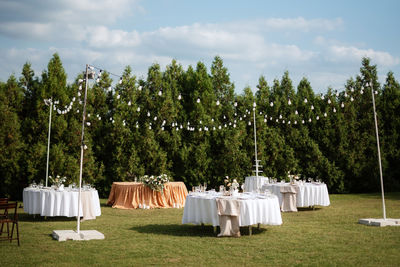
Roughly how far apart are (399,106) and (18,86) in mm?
18817

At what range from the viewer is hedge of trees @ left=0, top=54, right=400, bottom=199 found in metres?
17.5

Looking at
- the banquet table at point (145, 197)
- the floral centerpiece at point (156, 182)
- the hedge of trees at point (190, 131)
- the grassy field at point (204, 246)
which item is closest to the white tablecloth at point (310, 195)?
the grassy field at point (204, 246)

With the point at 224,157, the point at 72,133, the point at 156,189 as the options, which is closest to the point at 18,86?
the point at 72,133

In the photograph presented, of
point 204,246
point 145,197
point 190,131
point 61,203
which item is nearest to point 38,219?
point 61,203

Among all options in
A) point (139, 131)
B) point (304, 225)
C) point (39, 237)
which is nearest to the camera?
point (39, 237)

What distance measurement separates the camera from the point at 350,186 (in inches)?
765

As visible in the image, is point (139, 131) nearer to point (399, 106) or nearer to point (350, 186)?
point (350, 186)

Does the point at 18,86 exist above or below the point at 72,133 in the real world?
above

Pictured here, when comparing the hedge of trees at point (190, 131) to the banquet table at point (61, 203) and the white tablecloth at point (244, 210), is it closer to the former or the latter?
the banquet table at point (61, 203)

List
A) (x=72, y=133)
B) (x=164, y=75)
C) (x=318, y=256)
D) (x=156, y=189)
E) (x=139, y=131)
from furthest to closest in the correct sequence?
(x=164, y=75) < (x=139, y=131) < (x=72, y=133) < (x=156, y=189) < (x=318, y=256)

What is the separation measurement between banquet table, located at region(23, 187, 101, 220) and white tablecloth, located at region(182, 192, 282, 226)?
3.42 meters

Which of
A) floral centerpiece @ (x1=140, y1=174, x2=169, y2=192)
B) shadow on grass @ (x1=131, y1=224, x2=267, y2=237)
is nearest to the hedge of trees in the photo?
floral centerpiece @ (x1=140, y1=174, x2=169, y2=192)

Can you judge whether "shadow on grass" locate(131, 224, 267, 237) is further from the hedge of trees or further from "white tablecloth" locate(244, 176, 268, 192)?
the hedge of trees

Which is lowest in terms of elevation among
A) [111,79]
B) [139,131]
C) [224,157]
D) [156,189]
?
[156,189]
